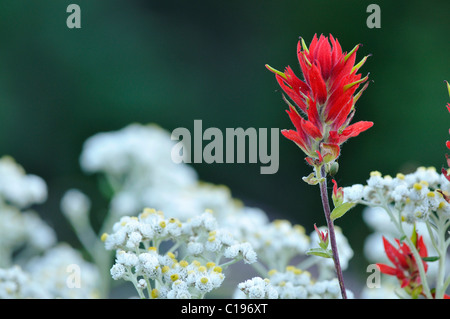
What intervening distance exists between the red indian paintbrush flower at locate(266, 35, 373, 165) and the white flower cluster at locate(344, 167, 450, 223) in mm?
69

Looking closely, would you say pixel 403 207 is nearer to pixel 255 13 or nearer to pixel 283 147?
pixel 283 147

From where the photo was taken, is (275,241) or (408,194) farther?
(275,241)

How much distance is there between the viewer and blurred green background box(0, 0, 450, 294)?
2.20 metres

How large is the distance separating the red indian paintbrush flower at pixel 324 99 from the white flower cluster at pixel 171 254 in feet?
0.38

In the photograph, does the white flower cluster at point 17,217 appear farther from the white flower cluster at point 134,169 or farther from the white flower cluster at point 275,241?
the white flower cluster at point 275,241

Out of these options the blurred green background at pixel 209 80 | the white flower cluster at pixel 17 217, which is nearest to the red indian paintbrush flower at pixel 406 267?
the white flower cluster at pixel 17 217

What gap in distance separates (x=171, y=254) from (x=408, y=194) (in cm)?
21

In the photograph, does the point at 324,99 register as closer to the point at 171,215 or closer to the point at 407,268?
the point at 407,268

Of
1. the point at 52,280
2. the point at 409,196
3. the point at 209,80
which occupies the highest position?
the point at 209,80

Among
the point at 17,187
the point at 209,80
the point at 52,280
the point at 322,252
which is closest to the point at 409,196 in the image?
the point at 322,252

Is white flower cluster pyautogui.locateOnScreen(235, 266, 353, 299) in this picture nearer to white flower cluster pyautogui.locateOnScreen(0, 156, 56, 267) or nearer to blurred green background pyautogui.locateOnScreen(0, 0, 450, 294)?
white flower cluster pyautogui.locateOnScreen(0, 156, 56, 267)

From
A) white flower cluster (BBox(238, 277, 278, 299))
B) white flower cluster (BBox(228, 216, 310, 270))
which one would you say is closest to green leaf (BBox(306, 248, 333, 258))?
white flower cluster (BBox(238, 277, 278, 299))

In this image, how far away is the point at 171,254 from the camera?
46 cm

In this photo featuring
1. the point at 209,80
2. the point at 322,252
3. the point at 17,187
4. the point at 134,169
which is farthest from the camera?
the point at 209,80
